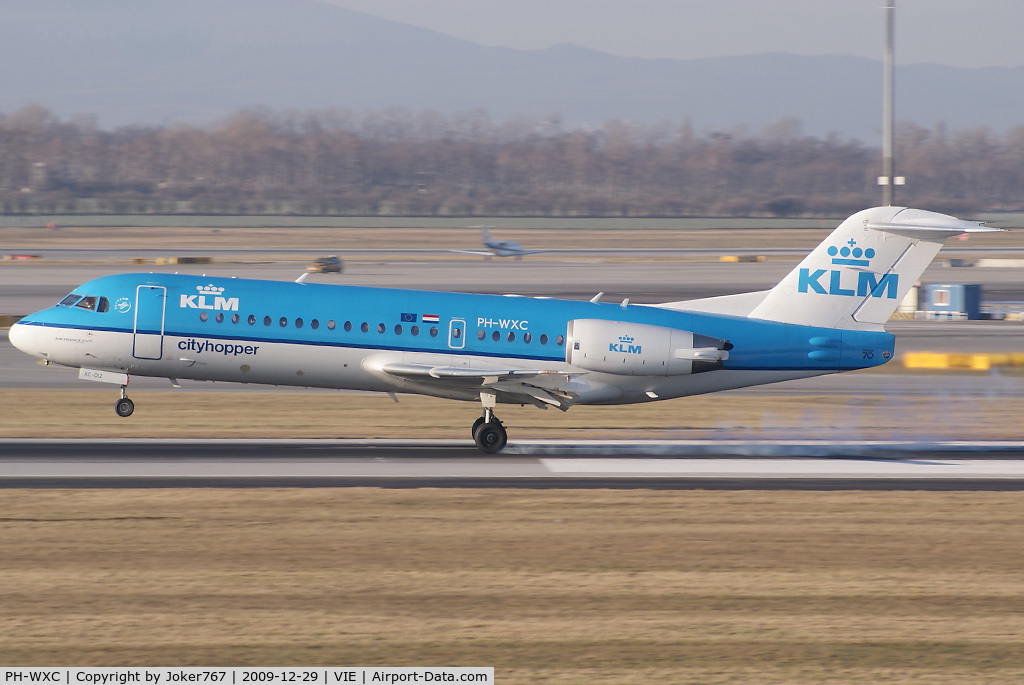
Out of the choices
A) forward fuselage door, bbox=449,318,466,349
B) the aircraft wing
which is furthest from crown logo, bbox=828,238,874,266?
forward fuselage door, bbox=449,318,466,349

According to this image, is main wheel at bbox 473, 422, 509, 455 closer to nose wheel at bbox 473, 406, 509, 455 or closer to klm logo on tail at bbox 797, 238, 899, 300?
nose wheel at bbox 473, 406, 509, 455

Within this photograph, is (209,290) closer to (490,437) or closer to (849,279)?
(490,437)

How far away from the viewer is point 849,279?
26359 mm

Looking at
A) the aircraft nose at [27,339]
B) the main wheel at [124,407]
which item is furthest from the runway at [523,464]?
the aircraft nose at [27,339]

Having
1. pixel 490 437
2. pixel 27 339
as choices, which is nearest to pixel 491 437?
pixel 490 437

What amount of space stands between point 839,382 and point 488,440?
18.2 metres

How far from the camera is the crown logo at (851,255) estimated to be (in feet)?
86.3

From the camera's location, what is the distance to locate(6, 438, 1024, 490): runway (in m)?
22.7

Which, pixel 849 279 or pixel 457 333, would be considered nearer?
pixel 457 333

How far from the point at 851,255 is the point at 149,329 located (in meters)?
15.4

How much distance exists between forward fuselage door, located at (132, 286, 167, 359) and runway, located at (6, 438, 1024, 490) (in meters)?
2.16

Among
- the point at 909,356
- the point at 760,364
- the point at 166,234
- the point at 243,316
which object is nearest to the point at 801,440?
the point at 760,364

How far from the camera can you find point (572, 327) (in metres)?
25.7

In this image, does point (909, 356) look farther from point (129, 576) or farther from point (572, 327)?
point (129, 576)
